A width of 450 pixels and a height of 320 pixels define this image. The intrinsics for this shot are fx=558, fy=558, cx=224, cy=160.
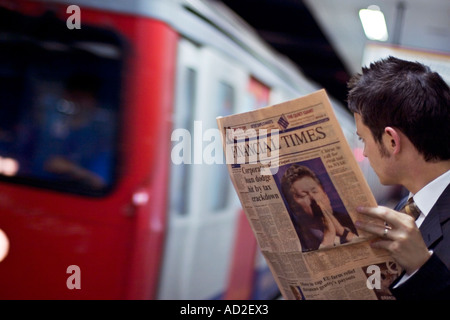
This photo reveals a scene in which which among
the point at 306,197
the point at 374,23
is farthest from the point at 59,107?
the point at 374,23

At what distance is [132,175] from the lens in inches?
125

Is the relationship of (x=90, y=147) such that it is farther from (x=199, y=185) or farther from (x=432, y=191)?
(x=432, y=191)

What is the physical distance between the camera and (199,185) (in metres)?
3.69

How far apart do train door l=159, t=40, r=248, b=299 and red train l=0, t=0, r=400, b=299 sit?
3 centimetres

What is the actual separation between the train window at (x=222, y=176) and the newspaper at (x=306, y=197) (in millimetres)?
2471

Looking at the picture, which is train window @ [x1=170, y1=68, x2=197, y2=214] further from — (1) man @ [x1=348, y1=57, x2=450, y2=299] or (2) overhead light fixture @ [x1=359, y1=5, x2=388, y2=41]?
(2) overhead light fixture @ [x1=359, y1=5, x2=388, y2=41]

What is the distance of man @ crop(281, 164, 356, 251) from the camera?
1292 mm

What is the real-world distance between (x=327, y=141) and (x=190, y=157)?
2.35 meters

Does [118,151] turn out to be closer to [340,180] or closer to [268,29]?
[340,180]

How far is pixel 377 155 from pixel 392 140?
0.06 meters
